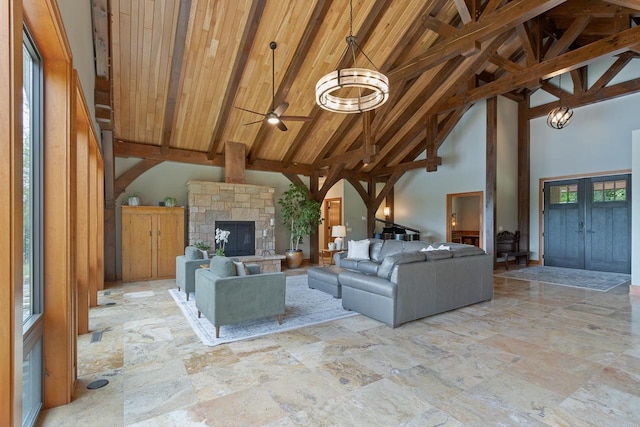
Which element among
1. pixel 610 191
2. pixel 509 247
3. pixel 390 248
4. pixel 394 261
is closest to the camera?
pixel 394 261

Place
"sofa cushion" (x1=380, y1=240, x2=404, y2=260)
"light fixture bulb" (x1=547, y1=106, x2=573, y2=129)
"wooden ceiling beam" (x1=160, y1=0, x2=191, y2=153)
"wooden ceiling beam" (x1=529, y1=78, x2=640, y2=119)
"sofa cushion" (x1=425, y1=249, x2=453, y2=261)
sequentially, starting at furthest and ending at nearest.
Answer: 1. "wooden ceiling beam" (x1=529, y1=78, x2=640, y2=119)
2. "light fixture bulb" (x1=547, y1=106, x2=573, y2=129)
3. "sofa cushion" (x1=380, y1=240, x2=404, y2=260)
4. "wooden ceiling beam" (x1=160, y1=0, x2=191, y2=153)
5. "sofa cushion" (x1=425, y1=249, x2=453, y2=261)

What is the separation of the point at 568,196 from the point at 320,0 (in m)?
8.04

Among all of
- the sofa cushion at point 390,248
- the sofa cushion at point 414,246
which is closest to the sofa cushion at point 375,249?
the sofa cushion at point 390,248

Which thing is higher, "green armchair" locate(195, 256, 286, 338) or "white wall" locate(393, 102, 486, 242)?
"white wall" locate(393, 102, 486, 242)

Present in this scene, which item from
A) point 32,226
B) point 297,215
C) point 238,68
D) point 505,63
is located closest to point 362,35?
point 238,68

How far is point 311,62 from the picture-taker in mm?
5766

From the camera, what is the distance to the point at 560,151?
27.0ft

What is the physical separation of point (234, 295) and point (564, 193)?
9.09 metres

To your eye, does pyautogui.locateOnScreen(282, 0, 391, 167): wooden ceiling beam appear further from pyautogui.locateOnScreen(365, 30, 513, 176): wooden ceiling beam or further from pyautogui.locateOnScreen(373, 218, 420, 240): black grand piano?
pyautogui.locateOnScreen(373, 218, 420, 240): black grand piano

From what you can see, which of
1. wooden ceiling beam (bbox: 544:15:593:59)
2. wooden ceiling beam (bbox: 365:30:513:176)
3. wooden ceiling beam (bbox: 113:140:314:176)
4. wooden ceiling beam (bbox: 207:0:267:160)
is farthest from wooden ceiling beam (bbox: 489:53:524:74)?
wooden ceiling beam (bbox: 113:140:314:176)

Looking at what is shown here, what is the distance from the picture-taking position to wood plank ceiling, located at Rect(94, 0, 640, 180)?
4645 millimetres

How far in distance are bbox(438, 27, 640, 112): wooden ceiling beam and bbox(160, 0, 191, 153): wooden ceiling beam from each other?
626cm

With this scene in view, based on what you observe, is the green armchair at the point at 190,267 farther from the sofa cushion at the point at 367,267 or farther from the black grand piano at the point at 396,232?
the black grand piano at the point at 396,232

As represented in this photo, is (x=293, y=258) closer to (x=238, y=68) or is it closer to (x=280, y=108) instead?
(x=280, y=108)
